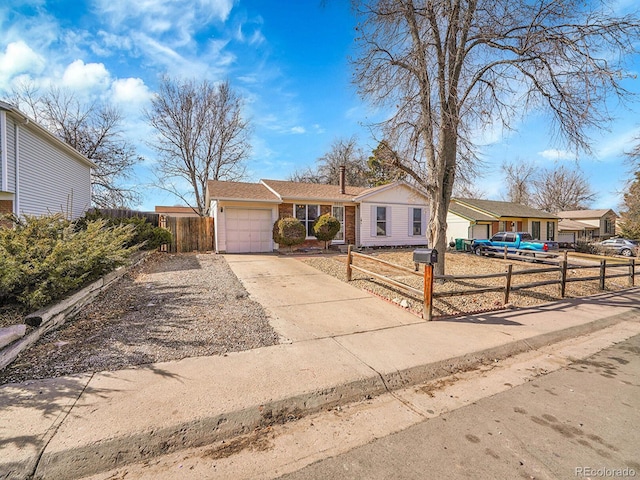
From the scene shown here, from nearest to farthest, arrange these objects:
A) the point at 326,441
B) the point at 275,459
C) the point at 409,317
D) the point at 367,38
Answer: the point at 275,459 < the point at 326,441 < the point at 409,317 < the point at 367,38

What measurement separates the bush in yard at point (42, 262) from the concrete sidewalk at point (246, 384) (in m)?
1.80

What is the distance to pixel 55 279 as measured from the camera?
4141 mm

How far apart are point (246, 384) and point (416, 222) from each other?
16.7 meters

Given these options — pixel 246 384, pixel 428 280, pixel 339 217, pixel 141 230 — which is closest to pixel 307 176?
pixel 339 217

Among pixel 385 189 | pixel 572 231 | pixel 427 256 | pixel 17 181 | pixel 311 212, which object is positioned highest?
pixel 385 189

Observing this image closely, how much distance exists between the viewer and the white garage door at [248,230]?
13.9 meters

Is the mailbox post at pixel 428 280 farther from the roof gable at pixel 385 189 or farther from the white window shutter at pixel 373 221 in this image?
the white window shutter at pixel 373 221

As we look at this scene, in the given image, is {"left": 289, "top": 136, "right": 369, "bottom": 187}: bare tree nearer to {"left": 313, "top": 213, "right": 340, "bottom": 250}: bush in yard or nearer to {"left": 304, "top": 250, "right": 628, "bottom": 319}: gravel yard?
{"left": 313, "top": 213, "right": 340, "bottom": 250}: bush in yard

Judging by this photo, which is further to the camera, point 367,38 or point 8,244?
point 367,38

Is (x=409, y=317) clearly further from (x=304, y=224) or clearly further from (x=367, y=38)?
(x=304, y=224)

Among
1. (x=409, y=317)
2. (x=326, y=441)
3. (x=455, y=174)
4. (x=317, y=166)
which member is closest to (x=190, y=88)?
(x=317, y=166)

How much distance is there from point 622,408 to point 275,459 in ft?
11.4

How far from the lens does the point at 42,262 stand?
14.3 feet

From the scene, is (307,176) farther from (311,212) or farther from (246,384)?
(246,384)
